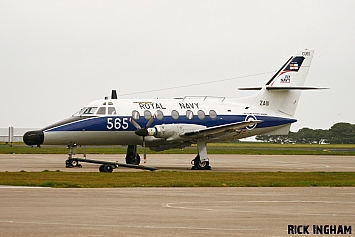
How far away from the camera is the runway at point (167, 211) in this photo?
12.6m

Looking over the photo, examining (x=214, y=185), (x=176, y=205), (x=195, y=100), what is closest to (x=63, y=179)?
(x=214, y=185)

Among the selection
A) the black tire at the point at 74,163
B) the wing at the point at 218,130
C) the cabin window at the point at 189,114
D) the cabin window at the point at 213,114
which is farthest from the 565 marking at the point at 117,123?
the cabin window at the point at 213,114

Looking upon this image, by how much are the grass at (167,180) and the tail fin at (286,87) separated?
9928 mm

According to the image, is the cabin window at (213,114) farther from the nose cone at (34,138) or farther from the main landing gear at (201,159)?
the nose cone at (34,138)

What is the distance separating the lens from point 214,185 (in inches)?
937

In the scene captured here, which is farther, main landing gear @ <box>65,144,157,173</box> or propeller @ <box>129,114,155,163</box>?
propeller @ <box>129,114,155,163</box>

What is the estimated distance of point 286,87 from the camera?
39.6 m

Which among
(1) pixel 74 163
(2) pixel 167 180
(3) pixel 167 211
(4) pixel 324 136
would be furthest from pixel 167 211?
(4) pixel 324 136

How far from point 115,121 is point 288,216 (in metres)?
21.8

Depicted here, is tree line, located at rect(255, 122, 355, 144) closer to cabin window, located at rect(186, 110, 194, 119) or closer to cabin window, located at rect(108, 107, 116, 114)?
cabin window, located at rect(186, 110, 194, 119)

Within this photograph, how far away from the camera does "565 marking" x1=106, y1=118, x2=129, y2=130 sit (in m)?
35.6

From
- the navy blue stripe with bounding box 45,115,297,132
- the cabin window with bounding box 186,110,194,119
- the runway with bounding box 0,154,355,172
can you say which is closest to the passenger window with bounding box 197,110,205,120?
the navy blue stripe with bounding box 45,115,297,132

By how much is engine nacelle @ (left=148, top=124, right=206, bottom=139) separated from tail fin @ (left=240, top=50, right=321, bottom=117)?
5.67 meters

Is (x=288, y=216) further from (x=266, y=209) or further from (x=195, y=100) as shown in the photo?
(x=195, y=100)
